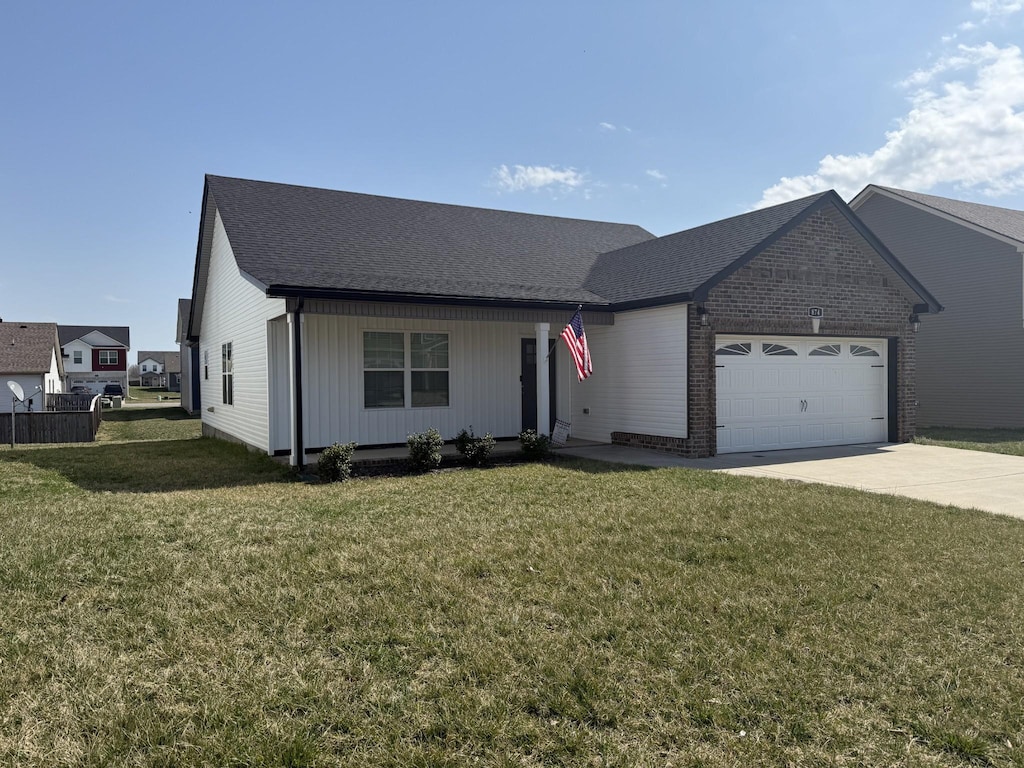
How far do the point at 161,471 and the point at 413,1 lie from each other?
9039 mm

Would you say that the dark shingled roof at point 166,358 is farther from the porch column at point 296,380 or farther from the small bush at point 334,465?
the small bush at point 334,465

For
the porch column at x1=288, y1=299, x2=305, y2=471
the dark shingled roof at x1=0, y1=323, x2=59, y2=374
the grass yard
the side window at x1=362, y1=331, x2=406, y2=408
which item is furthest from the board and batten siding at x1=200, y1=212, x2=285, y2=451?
the dark shingled roof at x1=0, y1=323, x2=59, y2=374

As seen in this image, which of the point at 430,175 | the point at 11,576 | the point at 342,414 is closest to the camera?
the point at 11,576

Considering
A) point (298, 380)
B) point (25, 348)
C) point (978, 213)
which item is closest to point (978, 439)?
A: point (978, 213)

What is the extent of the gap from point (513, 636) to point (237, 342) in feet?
41.2

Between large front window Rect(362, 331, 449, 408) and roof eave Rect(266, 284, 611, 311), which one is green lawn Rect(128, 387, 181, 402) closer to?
large front window Rect(362, 331, 449, 408)

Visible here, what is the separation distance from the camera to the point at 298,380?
10602 millimetres

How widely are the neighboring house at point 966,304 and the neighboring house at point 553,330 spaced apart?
6562mm

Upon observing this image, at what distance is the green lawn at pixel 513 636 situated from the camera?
3.12 meters

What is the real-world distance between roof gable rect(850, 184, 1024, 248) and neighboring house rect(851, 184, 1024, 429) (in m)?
0.03

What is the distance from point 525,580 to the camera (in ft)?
16.9

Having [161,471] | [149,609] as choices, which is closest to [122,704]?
[149,609]

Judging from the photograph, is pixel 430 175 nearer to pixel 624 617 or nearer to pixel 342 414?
pixel 342 414

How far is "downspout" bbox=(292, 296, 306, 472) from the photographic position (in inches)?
413
